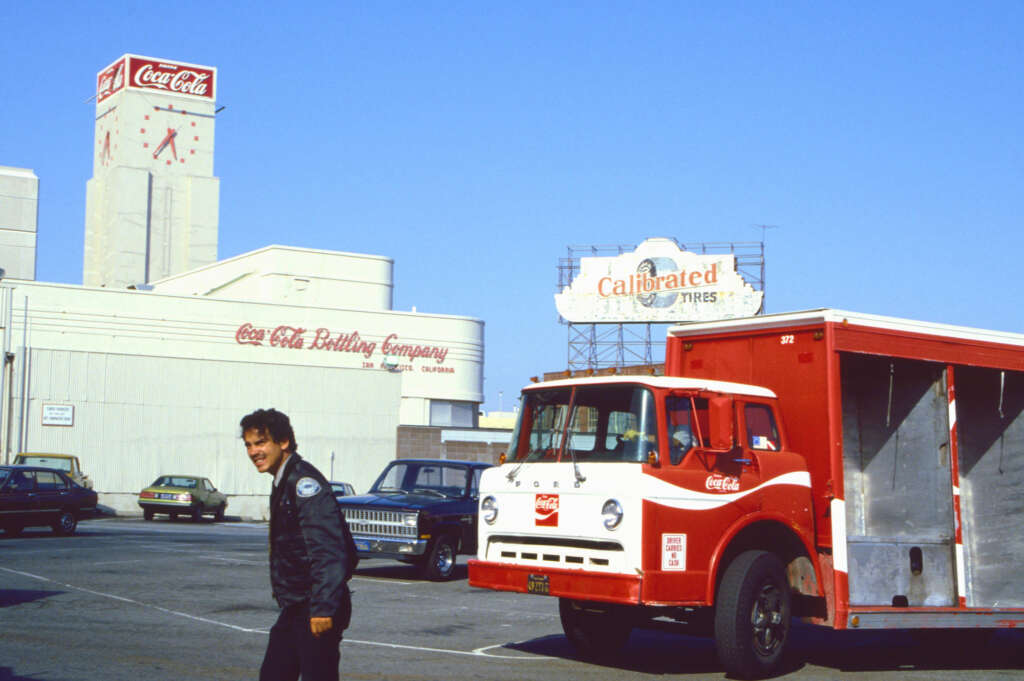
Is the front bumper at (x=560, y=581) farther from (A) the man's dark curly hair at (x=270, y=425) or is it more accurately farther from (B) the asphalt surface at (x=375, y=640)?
(A) the man's dark curly hair at (x=270, y=425)

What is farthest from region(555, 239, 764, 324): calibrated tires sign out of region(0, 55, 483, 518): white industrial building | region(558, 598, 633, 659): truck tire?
region(558, 598, 633, 659): truck tire

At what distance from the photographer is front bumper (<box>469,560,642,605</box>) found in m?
9.49

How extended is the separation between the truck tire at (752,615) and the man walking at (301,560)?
14.8 feet

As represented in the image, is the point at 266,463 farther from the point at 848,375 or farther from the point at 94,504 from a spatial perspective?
the point at 94,504

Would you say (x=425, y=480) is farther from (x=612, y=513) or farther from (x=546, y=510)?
(x=612, y=513)

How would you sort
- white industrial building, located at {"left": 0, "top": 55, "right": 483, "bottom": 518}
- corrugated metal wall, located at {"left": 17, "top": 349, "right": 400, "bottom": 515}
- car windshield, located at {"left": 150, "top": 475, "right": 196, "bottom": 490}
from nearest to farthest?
car windshield, located at {"left": 150, "top": 475, "right": 196, "bottom": 490} < corrugated metal wall, located at {"left": 17, "top": 349, "right": 400, "bottom": 515} < white industrial building, located at {"left": 0, "top": 55, "right": 483, "bottom": 518}

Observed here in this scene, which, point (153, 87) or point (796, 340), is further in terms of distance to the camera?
point (153, 87)

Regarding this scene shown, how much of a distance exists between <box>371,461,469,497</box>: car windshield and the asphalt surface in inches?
60.7

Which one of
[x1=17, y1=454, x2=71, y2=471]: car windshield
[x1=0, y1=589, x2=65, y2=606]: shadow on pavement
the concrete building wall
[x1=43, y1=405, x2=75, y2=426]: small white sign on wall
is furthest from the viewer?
the concrete building wall

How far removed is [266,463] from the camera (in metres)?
6.18

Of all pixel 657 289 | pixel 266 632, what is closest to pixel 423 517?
pixel 266 632

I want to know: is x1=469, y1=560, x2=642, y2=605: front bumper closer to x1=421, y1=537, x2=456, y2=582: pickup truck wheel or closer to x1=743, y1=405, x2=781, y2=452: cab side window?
x1=743, y1=405, x2=781, y2=452: cab side window

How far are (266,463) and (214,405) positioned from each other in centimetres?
4514

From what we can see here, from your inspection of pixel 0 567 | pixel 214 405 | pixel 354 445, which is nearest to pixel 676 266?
pixel 354 445
